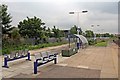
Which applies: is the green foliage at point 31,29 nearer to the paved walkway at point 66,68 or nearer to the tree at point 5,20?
the tree at point 5,20

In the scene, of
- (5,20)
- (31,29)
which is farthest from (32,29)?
(5,20)

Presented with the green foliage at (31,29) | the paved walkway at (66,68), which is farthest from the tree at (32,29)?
the paved walkway at (66,68)

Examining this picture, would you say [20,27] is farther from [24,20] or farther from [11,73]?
[11,73]

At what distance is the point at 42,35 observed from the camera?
122ft

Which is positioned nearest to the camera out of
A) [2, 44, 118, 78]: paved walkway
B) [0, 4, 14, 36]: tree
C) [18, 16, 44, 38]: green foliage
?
[2, 44, 118, 78]: paved walkway

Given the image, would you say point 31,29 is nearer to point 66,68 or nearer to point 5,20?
point 5,20

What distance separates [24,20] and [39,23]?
10.3 ft

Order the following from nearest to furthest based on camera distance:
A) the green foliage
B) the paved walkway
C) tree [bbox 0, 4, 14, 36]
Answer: the paved walkway < tree [bbox 0, 4, 14, 36] < the green foliage

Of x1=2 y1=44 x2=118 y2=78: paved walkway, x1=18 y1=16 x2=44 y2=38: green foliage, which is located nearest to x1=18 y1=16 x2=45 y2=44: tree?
x1=18 y1=16 x2=44 y2=38: green foliage

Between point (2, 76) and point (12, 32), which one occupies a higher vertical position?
point (12, 32)

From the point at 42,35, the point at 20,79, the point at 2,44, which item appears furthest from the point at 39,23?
the point at 20,79

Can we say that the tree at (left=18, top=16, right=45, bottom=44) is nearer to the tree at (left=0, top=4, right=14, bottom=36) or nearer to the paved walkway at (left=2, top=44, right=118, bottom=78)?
the tree at (left=0, top=4, right=14, bottom=36)

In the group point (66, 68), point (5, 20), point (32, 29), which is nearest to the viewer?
point (66, 68)

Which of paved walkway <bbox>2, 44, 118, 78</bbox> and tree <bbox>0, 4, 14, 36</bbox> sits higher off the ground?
tree <bbox>0, 4, 14, 36</bbox>
